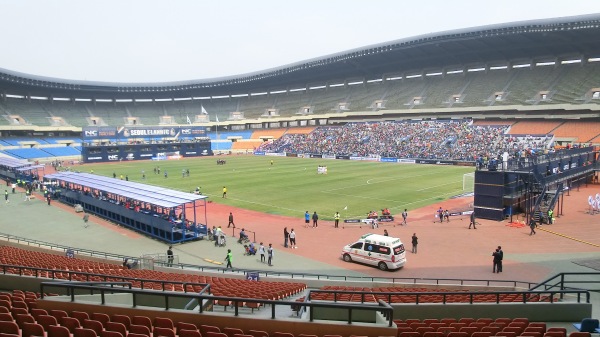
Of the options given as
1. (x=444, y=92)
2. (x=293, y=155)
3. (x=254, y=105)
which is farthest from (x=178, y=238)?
(x=254, y=105)

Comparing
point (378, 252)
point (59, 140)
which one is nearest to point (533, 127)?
point (378, 252)

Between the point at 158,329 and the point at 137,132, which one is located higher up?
the point at 137,132

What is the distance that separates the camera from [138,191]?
3095 cm

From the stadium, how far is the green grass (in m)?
0.45

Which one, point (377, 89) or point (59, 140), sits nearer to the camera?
point (59, 140)

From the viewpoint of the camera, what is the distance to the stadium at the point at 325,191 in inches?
320

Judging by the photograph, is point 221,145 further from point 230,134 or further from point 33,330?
Answer: point 33,330

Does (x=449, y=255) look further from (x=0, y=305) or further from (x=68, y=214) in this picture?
(x=68, y=214)

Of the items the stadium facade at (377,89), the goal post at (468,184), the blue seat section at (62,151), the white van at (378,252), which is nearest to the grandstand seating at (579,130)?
the stadium facade at (377,89)

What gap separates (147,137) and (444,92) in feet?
214

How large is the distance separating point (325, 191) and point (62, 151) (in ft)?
232

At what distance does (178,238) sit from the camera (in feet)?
87.2

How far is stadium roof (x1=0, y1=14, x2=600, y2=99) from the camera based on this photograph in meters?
70.8

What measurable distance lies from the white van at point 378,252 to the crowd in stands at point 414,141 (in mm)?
46344
